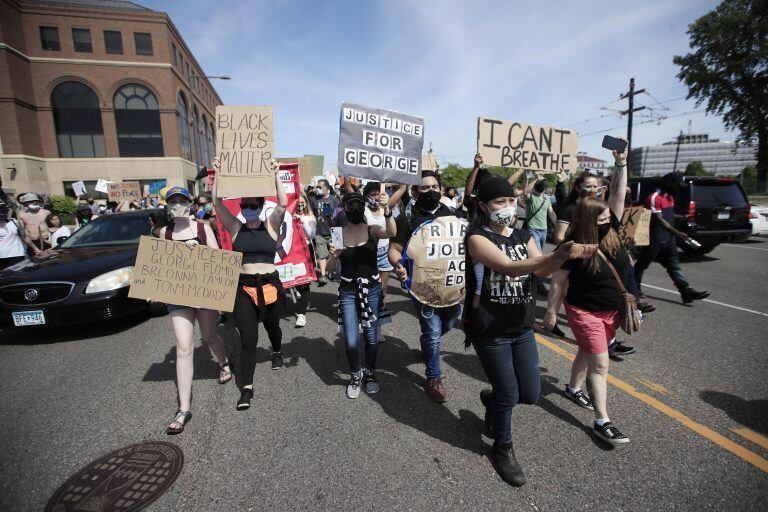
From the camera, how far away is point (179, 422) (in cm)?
314

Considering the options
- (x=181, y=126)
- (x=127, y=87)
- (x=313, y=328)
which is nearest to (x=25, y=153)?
(x=127, y=87)

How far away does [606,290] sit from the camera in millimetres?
2965

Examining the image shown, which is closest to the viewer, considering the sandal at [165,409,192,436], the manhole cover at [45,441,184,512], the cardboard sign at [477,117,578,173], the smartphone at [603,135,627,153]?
the manhole cover at [45,441,184,512]

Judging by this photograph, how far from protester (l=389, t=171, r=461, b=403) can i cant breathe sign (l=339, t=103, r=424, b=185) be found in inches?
27.8

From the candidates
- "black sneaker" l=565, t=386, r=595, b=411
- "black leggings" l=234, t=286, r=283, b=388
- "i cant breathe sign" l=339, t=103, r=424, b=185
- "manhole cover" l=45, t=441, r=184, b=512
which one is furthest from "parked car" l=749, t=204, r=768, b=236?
"manhole cover" l=45, t=441, r=184, b=512

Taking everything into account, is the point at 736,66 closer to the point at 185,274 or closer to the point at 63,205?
the point at 185,274

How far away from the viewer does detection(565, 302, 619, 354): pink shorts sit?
2.96 m

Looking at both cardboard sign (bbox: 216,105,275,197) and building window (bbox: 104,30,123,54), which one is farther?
building window (bbox: 104,30,123,54)

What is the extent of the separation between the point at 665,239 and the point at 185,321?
22.5ft

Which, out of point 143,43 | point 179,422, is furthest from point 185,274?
point 143,43

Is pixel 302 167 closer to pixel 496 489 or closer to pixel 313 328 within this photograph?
pixel 313 328

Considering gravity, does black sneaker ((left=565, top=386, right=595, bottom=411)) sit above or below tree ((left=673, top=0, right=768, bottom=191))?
below

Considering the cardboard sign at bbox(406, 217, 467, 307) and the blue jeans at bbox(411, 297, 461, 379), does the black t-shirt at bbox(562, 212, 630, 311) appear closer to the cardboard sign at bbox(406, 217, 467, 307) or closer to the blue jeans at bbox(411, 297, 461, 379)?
the cardboard sign at bbox(406, 217, 467, 307)

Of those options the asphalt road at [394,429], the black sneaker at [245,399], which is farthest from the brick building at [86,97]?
the black sneaker at [245,399]
